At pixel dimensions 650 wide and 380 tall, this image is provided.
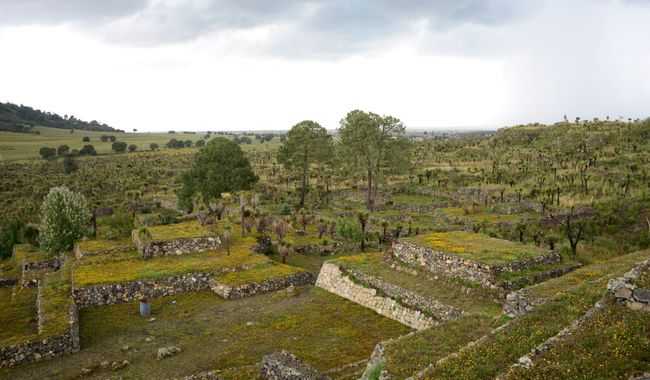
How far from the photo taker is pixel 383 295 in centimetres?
2177

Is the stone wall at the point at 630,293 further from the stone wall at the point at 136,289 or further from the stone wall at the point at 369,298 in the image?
the stone wall at the point at 136,289

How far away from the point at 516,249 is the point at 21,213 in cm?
5968

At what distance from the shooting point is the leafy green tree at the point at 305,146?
2083 inches

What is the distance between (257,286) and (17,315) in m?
12.6

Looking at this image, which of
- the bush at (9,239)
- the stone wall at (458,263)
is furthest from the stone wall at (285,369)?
the bush at (9,239)

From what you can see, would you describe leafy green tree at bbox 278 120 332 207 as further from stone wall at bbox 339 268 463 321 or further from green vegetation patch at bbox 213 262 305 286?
stone wall at bbox 339 268 463 321

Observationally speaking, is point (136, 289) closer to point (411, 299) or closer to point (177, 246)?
point (177, 246)

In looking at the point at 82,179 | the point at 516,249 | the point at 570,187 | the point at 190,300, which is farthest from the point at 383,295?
the point at 82,179

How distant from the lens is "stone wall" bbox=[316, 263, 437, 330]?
19484 mm

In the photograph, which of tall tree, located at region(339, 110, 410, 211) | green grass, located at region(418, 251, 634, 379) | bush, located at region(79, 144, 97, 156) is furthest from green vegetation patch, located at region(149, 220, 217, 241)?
bush, located at region(79, 144, 97, 156)

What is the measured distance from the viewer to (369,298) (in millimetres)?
22250

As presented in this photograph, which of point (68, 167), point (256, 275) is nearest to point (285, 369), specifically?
point (256, 275)

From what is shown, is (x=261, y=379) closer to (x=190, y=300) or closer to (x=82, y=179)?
(x=190, y=300)

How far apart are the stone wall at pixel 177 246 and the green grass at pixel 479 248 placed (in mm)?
14355
